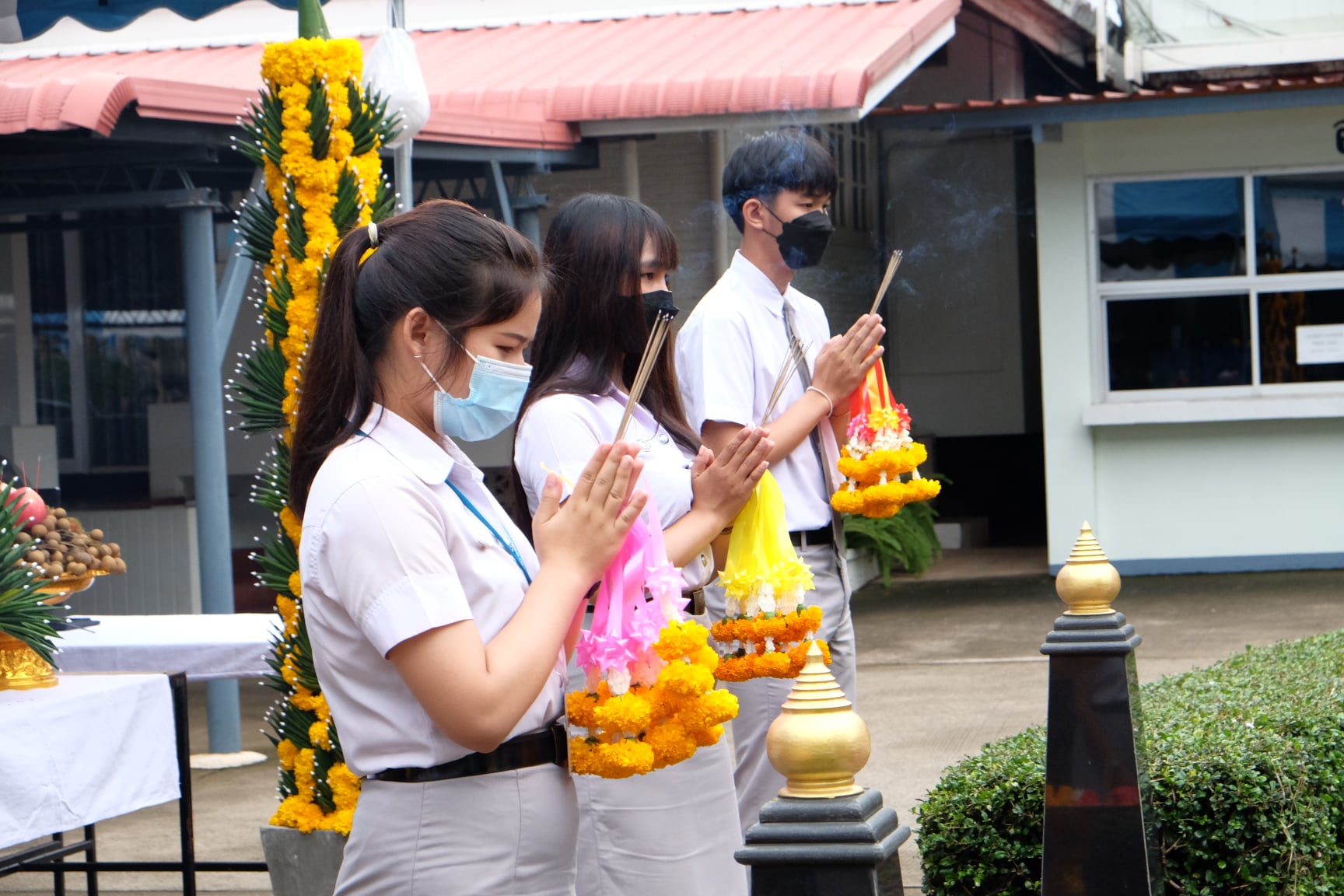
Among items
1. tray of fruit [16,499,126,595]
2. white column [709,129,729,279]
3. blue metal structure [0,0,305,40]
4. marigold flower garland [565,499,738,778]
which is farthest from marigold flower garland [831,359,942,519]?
white column [709,129,729,279]

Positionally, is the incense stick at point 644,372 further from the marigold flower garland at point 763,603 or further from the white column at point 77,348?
the white column at point 77,348

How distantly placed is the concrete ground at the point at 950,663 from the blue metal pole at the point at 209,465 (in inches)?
12.1

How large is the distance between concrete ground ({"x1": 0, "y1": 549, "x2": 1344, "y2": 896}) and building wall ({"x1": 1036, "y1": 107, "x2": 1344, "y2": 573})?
29 centimetres

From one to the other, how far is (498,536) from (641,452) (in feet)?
1.34

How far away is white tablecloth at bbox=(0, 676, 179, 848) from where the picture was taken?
3.40m

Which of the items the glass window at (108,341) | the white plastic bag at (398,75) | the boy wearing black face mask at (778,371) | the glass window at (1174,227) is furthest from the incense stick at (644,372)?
the glass window at (108,341)

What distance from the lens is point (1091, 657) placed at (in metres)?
3.60

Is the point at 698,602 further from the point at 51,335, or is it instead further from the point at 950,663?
the point at 51,335

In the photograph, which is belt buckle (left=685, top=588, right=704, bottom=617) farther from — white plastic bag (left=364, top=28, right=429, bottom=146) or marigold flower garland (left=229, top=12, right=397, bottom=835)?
white plastic bag (left=364, top=28, right=429, bottom=146)

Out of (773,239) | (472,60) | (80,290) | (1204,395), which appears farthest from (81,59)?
(773,239)

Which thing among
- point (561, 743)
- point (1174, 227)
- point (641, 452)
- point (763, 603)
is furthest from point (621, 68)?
point (561, 743)

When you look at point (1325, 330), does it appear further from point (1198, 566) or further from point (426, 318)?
point (426, 318)

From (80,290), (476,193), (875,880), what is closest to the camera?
(875,880)

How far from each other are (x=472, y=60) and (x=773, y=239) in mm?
7120
